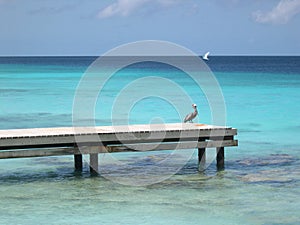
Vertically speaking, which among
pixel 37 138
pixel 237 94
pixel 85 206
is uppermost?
pixel 237 94

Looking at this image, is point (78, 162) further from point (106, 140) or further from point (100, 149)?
point (106, 140)

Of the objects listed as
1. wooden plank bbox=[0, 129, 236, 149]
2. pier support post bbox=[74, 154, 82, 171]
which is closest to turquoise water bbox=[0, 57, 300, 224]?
pier support post bbox=[74, 154, 82, 171]

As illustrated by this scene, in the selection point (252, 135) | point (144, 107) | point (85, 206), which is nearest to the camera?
point (85, 206)

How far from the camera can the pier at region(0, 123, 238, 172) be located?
482 inches

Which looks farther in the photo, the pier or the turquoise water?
the pier

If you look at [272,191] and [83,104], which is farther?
[83,104]

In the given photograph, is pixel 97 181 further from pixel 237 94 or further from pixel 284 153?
pixel 237 94

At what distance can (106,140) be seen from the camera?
504 inches

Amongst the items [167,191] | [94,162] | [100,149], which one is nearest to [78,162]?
[94,162]

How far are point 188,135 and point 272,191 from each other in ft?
6.52

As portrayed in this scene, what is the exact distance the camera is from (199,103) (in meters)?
33.7

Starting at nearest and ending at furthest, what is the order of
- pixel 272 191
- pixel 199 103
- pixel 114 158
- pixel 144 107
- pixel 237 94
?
pixel 272 191 → pixel 114 158 → pixel 144 107 → pixel 199 103 → pixel 237 94

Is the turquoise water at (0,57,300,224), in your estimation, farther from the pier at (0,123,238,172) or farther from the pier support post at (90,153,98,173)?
the pier at (0,123,238,172)

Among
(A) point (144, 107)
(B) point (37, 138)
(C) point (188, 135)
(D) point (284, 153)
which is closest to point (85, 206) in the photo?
(B) point (37, 138)
